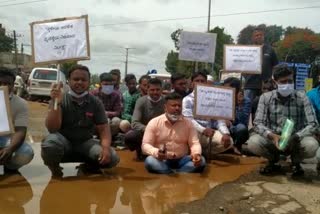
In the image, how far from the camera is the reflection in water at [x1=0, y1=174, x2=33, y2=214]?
404 cm

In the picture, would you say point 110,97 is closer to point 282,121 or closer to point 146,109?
point 146,109

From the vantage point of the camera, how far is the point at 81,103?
523cm

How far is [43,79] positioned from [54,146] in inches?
629

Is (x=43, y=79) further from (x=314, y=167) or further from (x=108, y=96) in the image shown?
(x=314, y=167)

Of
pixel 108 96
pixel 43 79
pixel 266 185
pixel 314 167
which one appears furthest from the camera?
pixel 43 79

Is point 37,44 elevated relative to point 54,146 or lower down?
elevated

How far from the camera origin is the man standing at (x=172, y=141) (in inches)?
211

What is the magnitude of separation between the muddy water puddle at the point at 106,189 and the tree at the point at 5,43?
57.6m

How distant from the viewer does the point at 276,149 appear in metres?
5.34

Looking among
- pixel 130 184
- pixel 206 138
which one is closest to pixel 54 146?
pixel 130 184

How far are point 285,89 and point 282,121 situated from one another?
38 cm

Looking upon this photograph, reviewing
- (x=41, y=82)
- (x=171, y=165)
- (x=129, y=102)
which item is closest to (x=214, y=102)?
(x=171, y=165)

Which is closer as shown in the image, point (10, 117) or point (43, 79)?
point (10, 117)

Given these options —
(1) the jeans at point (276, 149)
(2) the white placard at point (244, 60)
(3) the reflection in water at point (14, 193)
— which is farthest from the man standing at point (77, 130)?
(2) the white placard at point (244, 60)
